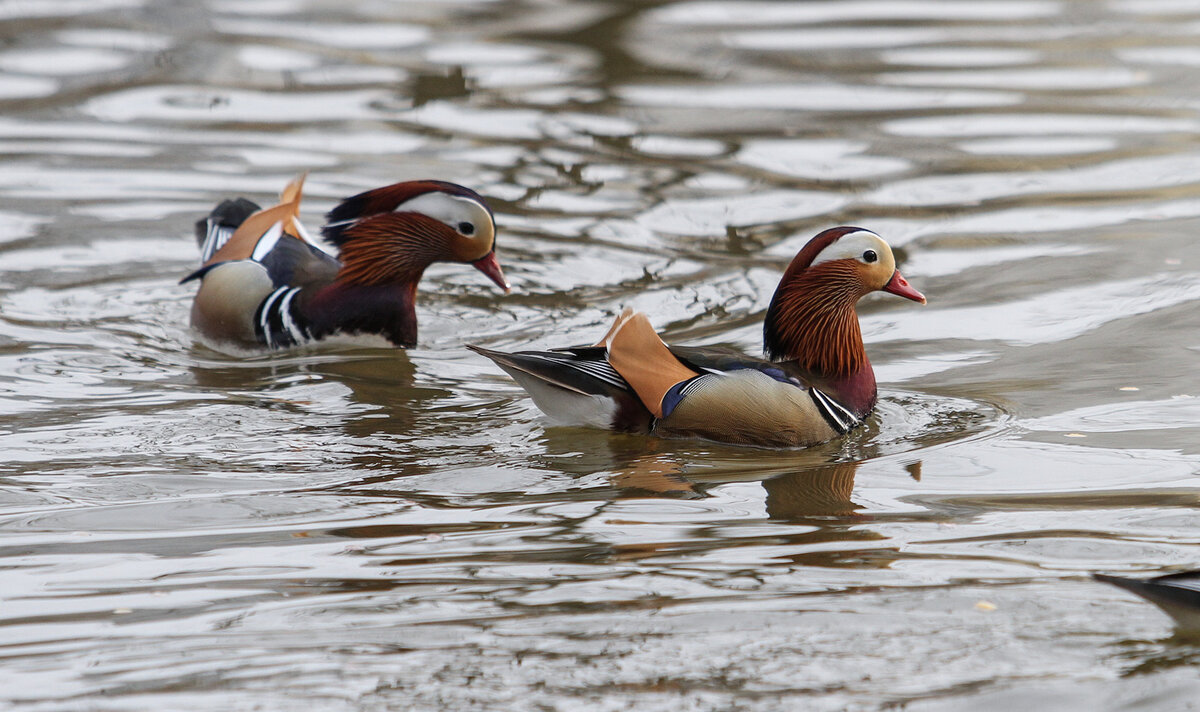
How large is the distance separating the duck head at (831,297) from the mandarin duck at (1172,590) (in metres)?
2.45

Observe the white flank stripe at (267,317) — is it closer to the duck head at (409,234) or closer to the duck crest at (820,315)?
the duck head at (409,234)

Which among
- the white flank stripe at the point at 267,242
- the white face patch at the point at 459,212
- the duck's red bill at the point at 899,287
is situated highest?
the white face patch at the point at 459,212

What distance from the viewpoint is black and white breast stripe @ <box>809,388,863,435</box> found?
6016 mm

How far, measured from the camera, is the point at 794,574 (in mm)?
4426

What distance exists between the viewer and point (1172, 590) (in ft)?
12.4

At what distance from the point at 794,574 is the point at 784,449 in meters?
1.53

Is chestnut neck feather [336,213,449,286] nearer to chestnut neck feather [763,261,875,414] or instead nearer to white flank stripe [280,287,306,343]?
white flank stripe [280,287,306,343]

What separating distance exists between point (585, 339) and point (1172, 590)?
405 centimetres

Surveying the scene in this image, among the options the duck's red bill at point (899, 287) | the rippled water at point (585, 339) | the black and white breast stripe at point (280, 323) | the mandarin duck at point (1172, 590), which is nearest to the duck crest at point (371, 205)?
the black and white breast stripe at point (280, 323)

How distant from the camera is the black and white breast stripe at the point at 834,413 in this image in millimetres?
6016

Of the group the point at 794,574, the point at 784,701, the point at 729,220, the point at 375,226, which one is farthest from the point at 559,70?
the point at 784,701

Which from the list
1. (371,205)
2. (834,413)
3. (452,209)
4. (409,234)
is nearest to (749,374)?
(834,413)

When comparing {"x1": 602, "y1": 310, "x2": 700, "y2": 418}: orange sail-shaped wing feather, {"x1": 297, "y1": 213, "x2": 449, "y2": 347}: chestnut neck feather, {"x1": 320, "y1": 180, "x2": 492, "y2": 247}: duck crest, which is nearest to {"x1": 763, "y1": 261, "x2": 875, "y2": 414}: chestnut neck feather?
{"x1": 602, "y1": 310, "x2": 700, "y2": 418}: orange sail-shaped wing feather

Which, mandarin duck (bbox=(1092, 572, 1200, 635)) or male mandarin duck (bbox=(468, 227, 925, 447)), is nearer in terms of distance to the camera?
mandarin duck (bbox=(1092, 572, 1200, 635))
